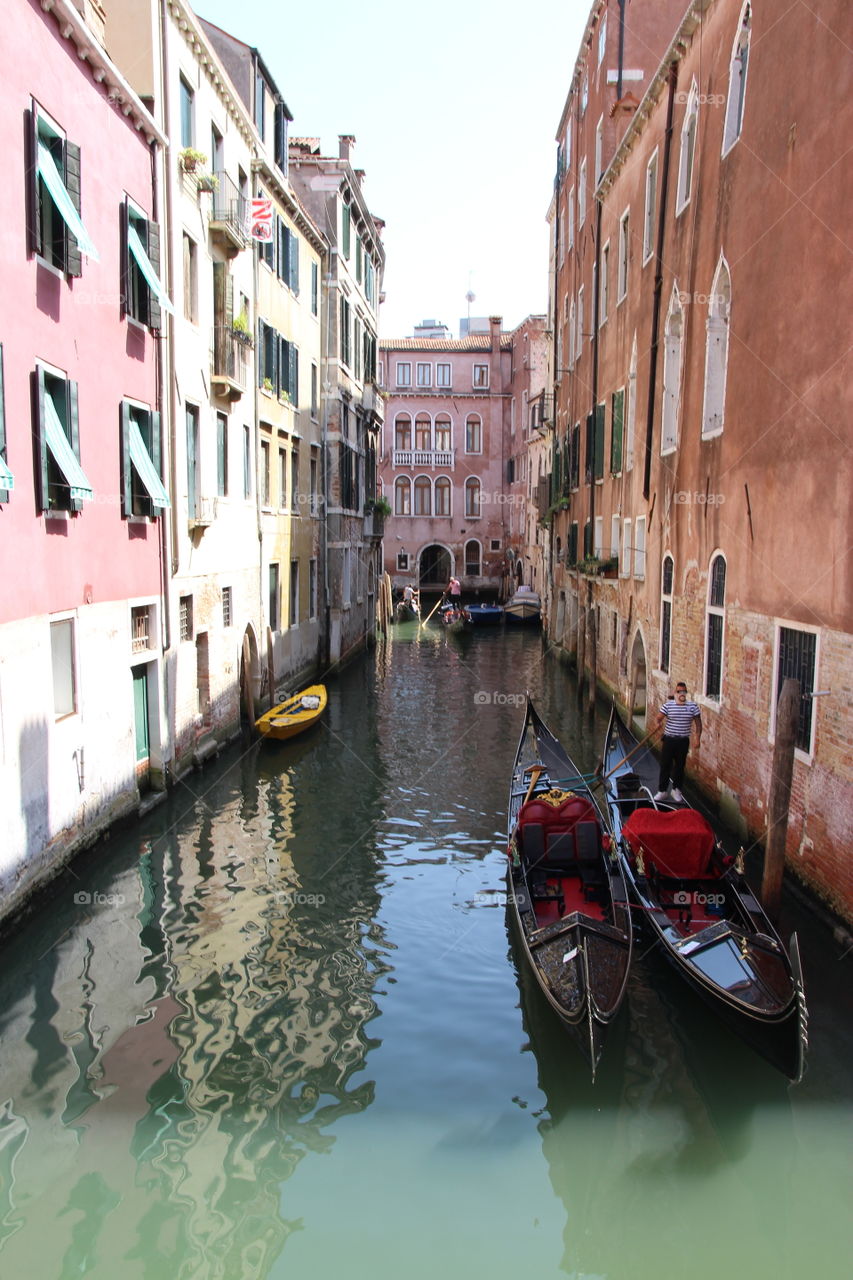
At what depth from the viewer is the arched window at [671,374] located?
39.8 ft

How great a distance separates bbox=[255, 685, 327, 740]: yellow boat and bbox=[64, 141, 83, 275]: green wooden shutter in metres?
6.97

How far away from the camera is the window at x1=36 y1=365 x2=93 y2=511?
7477 millimetres

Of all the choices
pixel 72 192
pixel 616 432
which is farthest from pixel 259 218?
pixel 616 432

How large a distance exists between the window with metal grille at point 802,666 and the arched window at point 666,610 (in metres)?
4.17

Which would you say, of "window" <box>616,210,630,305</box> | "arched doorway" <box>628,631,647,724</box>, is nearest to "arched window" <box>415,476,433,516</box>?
"window" <box>616,210,630,305</box>

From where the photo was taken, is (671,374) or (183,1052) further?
(671,374)

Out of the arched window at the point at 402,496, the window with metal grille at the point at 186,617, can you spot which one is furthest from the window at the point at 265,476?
the arched window at the point at 402,496

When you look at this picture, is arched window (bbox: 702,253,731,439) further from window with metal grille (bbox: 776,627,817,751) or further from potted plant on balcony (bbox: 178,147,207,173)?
potted plant on balcony (bbox: 178,147,207,173)

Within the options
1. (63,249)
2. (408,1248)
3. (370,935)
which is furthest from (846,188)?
(408,1248)

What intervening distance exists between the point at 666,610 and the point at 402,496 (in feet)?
95.2

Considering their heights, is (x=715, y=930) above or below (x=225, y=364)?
below

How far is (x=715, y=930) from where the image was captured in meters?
6.17

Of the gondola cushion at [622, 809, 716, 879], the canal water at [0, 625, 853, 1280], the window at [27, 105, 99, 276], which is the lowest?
the canal water at [0, 625, 853, 1280]

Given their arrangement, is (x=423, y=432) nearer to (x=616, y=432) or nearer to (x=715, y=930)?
(x=616, y=432)
